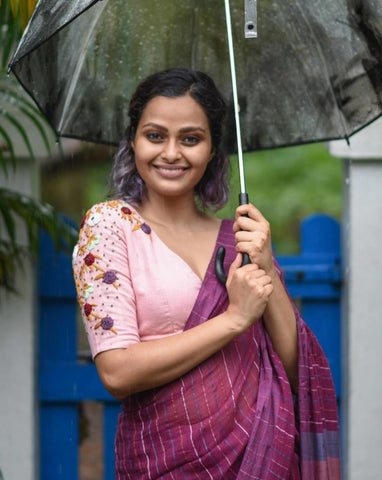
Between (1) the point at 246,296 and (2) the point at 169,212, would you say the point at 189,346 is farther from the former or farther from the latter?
(2) the point at 169,212

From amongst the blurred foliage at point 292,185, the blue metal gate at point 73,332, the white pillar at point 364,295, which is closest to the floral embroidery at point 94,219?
the blue metal gate at point 73,332

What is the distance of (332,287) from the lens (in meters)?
3.72

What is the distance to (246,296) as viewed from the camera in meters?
2.18

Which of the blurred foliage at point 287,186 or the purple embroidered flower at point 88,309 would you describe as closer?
the purple embroidered flower at point 88,309

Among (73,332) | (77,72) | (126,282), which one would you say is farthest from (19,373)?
(126,282)

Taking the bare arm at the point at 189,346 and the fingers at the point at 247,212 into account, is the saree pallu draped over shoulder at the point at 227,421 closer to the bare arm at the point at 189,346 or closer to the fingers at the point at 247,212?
the bare arm at the point at 189,346

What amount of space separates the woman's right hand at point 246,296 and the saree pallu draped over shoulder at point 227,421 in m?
0.13

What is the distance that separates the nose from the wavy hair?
132mm

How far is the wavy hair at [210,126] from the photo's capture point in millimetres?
2396

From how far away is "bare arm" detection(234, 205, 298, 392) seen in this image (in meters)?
2.22

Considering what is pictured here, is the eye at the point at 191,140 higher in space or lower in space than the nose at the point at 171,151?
higher

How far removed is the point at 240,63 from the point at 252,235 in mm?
978

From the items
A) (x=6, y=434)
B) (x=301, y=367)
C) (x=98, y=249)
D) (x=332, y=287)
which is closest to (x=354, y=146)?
(x=332, y=287)

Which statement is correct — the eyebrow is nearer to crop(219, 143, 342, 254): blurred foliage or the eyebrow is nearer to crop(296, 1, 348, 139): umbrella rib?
crop(296, 1, 348, 139): umbrella rib
